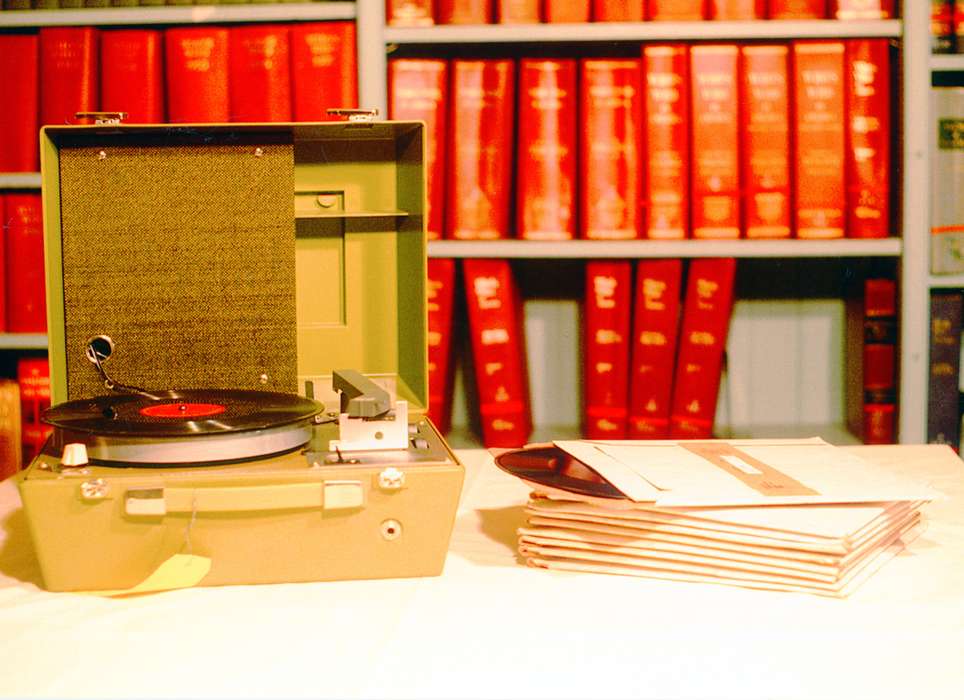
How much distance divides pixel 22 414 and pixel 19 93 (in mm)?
563

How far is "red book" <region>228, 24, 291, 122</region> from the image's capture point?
5.54 feet

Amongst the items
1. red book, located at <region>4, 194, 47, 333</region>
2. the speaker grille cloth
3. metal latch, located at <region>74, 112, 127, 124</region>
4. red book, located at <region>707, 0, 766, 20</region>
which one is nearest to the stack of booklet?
the speaker grille cloth

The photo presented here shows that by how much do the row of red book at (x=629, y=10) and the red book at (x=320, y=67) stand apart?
0.34 feet

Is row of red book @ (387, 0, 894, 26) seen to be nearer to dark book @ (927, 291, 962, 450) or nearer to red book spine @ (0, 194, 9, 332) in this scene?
dark book @ (927, 291, 962, 450)

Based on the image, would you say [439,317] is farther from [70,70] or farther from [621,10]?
[70,70]

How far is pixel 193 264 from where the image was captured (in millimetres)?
1062

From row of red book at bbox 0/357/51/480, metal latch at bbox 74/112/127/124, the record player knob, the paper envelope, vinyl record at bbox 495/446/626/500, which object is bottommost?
row of red book at bbox 0/357/51/480

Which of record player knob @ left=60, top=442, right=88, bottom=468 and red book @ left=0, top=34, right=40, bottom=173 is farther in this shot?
red book @ left=0, top=34, right=40, bottom=173

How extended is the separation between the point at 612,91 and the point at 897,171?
1.70 feet

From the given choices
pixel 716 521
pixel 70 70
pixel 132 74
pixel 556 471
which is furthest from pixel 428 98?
pixel 716 521

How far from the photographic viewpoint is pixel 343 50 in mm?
1699

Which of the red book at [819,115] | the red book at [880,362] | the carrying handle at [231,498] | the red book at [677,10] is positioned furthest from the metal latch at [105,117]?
the red book at [880,362]

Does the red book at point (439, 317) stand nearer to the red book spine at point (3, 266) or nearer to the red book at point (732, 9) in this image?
the red book at point (732, 9)

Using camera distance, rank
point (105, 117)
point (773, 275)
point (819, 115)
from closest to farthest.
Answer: point (105, 117)
point (819, 115)
point (773, 275)
